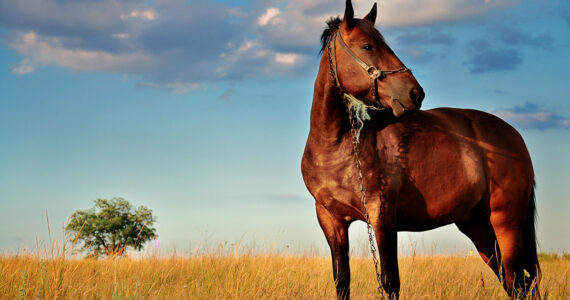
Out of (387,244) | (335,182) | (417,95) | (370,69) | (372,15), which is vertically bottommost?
(387,244)

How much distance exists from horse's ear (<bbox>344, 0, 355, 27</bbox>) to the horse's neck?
0.46m

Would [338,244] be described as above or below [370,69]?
below

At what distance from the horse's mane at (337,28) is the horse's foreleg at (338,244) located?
6.25 ft

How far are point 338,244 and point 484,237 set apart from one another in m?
2.41

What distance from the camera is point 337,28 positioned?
5.30 m

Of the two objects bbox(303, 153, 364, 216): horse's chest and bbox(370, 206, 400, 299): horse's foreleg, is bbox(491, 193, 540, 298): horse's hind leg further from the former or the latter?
bbox(303, 153, 364, 216): horse's chest

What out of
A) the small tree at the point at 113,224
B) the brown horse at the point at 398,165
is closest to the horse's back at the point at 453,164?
the brown horse at the point at 398,165

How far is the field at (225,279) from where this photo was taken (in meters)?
5.71

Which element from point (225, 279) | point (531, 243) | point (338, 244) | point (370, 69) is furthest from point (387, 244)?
point (225, 279)

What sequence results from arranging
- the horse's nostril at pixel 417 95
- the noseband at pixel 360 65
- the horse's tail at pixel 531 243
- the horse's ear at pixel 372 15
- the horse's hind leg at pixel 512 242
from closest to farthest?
1. the horse's nostril at pixel 417 95
2. the noseband at pixel 360 65
3. the horse's ear at pixel 372 15
4. the horse's hind leg at pixel 512 242
5. the horse's tail at pixel 531 243

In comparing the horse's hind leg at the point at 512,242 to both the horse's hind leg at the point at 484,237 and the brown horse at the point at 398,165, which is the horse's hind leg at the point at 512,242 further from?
the horse's hind leg at the point at 484,237

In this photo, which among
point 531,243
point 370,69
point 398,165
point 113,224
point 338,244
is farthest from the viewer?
point 113,224

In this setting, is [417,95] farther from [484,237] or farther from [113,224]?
[113,224]

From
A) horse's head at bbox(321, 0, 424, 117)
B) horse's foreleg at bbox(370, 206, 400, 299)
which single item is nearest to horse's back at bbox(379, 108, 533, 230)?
horse's foreleg at bbox(370, 206, 400, 299)
